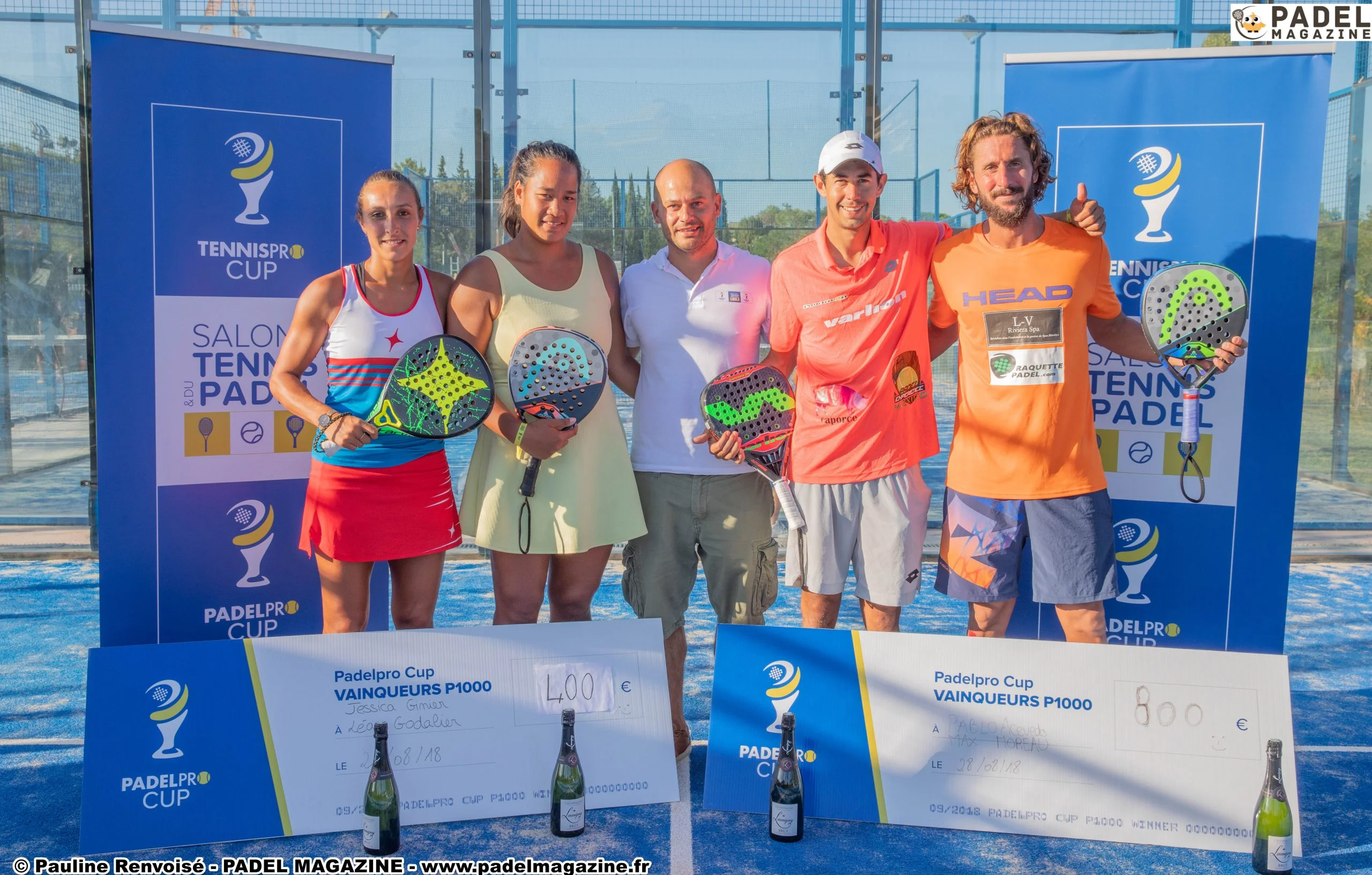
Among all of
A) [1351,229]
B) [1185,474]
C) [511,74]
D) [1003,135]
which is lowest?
[1185,474]

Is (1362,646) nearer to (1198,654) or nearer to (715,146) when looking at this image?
(1198,654)

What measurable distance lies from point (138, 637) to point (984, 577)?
3069 mm

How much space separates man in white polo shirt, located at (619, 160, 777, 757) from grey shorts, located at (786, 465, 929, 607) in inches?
5.1

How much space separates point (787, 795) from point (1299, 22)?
596cm

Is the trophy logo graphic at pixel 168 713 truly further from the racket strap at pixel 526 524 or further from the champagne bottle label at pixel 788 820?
the champagne bottle label at pixel 788 820

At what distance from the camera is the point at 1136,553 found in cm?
361

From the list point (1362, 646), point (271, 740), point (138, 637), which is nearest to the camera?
point (271, 740)

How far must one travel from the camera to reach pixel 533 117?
5680 mm

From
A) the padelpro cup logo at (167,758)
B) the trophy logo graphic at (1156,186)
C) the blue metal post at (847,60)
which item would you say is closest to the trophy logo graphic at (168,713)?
the padelpro cup logo at (167,758)

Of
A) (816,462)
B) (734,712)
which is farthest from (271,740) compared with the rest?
(816,462)

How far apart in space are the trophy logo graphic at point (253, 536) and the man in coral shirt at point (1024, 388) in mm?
2557

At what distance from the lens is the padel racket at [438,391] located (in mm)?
2760

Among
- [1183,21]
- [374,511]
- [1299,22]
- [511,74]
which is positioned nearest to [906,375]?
[374,511]

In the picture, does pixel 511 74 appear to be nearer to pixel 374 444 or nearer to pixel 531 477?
pixel 374 444
